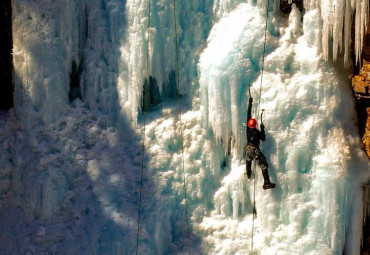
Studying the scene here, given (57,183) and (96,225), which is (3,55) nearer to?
(57,183)

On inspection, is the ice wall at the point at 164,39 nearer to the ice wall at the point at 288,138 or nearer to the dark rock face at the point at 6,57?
the ice wall at the point at 288,138

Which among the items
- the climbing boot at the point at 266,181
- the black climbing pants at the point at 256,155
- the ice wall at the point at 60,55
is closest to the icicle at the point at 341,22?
the black climbing pants at the point at 256,155

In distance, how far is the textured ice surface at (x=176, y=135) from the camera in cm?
911

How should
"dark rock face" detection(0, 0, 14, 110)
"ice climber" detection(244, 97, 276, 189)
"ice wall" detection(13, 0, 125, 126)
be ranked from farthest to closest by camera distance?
1. "dark rock face" detection(0, 0, 14, 110)
2. "ice wall" detection(13, 0, 125, 126)
3. "ice climber" detection(244, 97, 276, 189)

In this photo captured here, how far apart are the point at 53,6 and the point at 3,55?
1233 millimetres

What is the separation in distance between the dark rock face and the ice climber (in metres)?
4.37

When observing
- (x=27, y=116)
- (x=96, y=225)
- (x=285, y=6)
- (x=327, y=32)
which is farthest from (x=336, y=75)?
(x=27, y=116)

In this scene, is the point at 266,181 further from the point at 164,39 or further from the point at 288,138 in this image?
the point at 164,39

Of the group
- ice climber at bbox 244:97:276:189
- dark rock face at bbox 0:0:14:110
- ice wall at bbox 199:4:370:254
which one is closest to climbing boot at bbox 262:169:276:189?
ice climber at bbox 244:97:276:189

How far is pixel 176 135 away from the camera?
10.1 meters

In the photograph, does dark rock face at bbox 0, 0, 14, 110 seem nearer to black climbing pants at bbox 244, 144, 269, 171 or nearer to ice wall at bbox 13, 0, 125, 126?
ice wall at bbox 13, 0, 125, 126

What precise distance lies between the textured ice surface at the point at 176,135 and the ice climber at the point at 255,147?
0.85ft

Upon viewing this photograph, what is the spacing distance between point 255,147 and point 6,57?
474 cm

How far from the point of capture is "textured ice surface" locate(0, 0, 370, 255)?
911 centimetres
